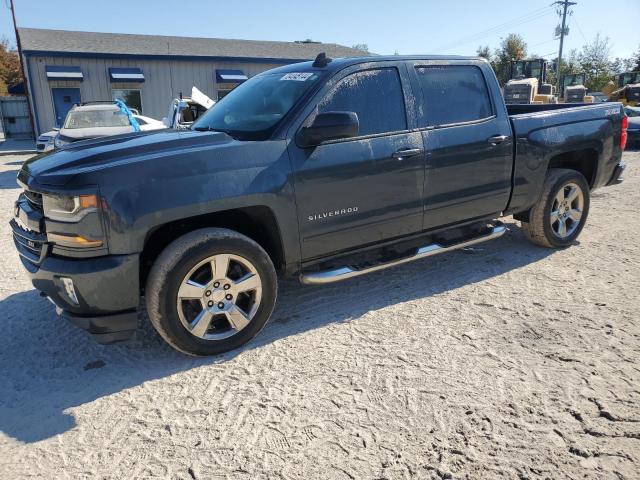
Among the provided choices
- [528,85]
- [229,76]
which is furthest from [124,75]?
[528,85]

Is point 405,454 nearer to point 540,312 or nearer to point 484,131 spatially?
point 540,312

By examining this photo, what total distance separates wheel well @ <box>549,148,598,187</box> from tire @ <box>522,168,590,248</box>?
0.17 meters

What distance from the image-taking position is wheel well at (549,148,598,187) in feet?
17.6

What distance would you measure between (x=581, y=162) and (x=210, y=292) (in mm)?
4438

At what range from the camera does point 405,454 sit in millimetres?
2391

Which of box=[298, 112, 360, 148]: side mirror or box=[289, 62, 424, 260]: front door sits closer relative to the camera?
box=[298, 112, 360, 148]: side mirror

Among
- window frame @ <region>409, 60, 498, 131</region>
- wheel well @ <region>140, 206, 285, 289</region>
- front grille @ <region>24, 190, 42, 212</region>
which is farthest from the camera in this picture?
window frame @ <region>409, 60, 498, 131</region>

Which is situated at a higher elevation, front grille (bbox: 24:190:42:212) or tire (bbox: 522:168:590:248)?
front grille (bbox: 24:190:42:212)

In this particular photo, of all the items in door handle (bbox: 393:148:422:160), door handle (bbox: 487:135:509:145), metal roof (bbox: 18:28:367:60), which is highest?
metal roof (bbox: 18:28:367:60)

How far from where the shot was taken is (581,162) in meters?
5.53

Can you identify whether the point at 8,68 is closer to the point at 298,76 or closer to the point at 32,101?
the point at 32,101

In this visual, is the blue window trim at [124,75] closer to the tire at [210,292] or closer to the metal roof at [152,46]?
the metal roof at [152,46]

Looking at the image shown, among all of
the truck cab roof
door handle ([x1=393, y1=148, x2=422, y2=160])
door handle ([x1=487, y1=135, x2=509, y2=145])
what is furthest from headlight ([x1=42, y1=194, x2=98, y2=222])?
door handle ([x1=487, y1=135, x2=509, y2=145])

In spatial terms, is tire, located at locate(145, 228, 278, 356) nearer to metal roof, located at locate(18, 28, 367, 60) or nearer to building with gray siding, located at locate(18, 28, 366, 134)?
building with gray siding, located at locate(18, 28, 366, 134)
